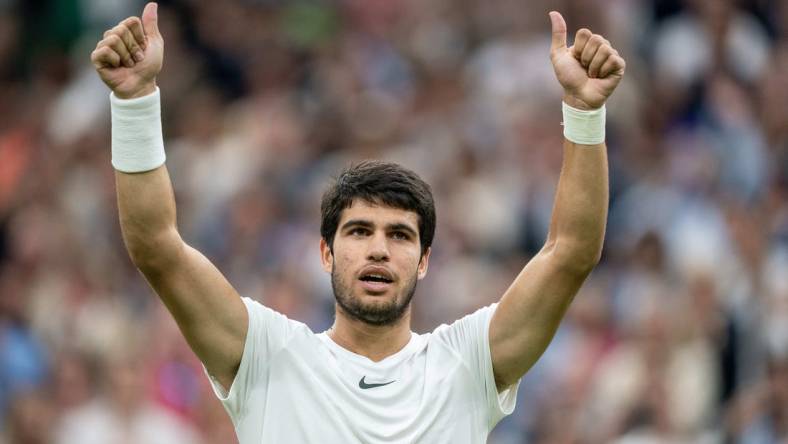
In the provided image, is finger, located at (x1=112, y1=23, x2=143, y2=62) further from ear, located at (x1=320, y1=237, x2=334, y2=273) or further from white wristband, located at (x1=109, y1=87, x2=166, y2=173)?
ear, located at (x1=320, y1=237, x2=334, y2=273)

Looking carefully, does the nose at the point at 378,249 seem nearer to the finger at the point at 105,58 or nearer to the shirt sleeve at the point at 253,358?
the shirt sleeve at the point at 253,358

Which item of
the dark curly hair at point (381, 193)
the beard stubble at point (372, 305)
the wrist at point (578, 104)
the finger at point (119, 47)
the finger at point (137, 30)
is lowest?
the beard stubble at point (372, 305)

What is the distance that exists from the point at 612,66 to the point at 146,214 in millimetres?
1630

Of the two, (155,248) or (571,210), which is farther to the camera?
(571,210)

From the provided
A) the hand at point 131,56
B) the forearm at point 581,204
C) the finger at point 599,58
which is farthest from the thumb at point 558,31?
the hand at point 131,56

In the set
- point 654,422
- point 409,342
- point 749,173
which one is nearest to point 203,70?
point 749,173

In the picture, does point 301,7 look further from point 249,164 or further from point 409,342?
point 409,342

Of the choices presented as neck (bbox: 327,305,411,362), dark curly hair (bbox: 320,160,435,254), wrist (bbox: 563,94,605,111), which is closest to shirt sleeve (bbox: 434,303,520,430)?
neck (bbox: 327,305,411,362)

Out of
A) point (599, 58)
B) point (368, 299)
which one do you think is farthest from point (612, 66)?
point (368, 299)

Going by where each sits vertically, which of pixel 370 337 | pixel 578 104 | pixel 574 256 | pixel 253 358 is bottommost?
pixel 253 358

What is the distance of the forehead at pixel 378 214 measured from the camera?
5.77m

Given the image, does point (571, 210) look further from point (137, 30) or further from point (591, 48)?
point (137, 30)

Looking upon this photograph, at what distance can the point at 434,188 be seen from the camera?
1169 centimetres

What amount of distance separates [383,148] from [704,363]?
132 inches
